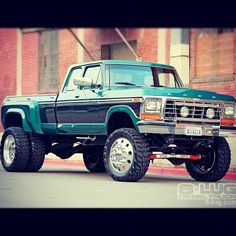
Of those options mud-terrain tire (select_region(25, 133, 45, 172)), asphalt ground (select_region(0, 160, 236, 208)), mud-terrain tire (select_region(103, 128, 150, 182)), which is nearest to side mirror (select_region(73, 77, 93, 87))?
mud-terrain tire (select_region(103, 128, 150, 182))

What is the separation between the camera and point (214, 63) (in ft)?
52.5

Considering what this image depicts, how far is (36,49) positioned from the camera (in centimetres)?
2166

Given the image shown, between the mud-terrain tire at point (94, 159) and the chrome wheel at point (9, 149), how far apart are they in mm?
1410

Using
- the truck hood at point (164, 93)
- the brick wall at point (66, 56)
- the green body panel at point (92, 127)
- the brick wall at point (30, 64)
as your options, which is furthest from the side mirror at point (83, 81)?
the brick wall at point (30, 64)

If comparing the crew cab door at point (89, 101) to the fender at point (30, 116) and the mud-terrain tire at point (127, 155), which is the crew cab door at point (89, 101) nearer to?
the mud-terrain tire at point (127, 155)

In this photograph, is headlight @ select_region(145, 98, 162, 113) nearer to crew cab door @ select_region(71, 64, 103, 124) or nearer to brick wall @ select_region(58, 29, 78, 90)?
crew cab door @ select_region(71, 64, 103, 124)

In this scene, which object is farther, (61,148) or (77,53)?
(77,53)

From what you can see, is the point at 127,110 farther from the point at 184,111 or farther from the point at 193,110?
the point at 193,110

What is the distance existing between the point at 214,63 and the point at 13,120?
14.5 feet

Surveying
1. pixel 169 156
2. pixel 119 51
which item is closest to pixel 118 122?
pixel 169 156

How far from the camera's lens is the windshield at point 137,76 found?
12.8 m
